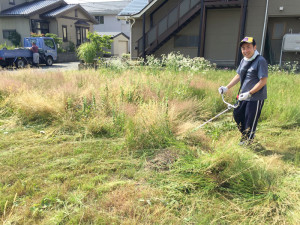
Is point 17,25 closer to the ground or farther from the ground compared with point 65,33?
farther from the ground

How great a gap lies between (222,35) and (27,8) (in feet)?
60.9

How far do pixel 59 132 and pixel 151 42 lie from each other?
35.8ft

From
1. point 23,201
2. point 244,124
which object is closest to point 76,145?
point 23,201

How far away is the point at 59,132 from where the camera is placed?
3842mm

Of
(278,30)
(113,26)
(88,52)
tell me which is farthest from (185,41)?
(113,26)

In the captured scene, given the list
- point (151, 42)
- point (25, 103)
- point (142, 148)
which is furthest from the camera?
point (151, 42)

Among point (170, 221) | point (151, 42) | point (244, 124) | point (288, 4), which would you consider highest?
point (288, 4)

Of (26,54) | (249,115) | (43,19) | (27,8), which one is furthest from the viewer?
(43,19)

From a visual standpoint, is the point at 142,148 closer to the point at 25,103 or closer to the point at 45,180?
the point at 45,180

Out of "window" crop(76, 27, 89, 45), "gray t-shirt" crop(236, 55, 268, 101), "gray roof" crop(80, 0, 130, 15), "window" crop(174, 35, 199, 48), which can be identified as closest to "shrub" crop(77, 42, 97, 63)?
"window" crop(174, 35, 199, 48)

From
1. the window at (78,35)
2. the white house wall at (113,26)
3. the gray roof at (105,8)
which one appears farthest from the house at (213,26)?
the gray roof at (105,8)

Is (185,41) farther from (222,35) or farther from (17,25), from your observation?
(17,25)

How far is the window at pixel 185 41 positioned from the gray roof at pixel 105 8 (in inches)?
821

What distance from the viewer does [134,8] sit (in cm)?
1461
